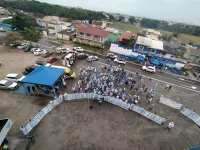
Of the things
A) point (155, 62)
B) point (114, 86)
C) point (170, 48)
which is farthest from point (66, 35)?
point (170, 48)

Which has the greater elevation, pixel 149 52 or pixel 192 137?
pixel 149 52

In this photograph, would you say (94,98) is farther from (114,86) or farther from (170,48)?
(170,48)

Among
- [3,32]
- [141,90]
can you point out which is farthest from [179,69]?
[3,32]

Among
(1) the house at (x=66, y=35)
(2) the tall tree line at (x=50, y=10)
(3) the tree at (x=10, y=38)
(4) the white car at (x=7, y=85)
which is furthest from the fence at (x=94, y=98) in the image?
(2) the tall tree line at (x=50, y=10)

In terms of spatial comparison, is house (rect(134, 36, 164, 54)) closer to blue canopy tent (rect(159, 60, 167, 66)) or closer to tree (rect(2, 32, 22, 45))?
blue canopy tent (rect(159, 60, 167, 66))

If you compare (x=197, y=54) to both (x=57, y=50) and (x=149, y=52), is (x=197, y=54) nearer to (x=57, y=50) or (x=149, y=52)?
(x=149, y=52)

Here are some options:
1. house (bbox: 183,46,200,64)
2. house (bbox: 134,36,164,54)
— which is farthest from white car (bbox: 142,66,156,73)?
house (bbox: 183,46,200,64)

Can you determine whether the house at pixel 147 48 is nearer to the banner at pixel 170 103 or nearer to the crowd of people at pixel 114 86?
the crowd of people at pixel 114 86
